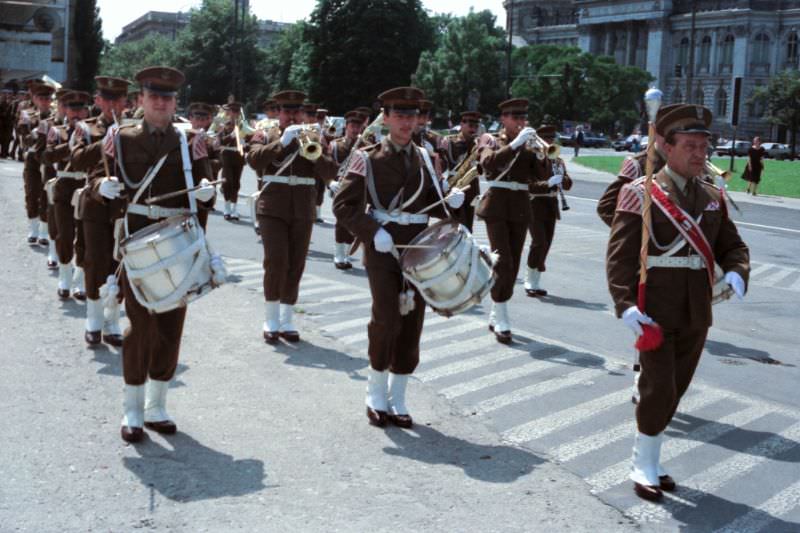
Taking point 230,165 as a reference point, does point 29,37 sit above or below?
above

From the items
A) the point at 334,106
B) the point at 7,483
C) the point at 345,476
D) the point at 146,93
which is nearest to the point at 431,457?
the point at 345,476

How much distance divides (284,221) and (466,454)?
420 centimetres

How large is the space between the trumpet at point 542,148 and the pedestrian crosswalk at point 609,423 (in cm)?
185

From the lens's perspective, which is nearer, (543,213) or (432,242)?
(432,242)

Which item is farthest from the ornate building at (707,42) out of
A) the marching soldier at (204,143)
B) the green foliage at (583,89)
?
the marching soldier at (204,143)

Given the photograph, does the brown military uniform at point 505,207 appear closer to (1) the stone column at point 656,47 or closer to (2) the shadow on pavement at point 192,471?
(2) the shadow on pavement at point 192,471

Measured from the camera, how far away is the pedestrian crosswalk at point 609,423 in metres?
6.50

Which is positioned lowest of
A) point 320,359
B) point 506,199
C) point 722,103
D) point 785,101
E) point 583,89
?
point 320,359

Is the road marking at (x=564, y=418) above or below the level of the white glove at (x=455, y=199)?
below

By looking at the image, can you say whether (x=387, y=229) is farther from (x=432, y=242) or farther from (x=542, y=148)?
(x=542, y=148)

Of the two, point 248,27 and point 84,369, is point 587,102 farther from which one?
point 84,369

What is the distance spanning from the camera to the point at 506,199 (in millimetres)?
11273

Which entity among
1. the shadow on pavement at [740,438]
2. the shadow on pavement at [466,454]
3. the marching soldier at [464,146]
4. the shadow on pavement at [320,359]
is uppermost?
the marching soldier at [464,146]

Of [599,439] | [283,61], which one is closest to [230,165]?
[599,439]
